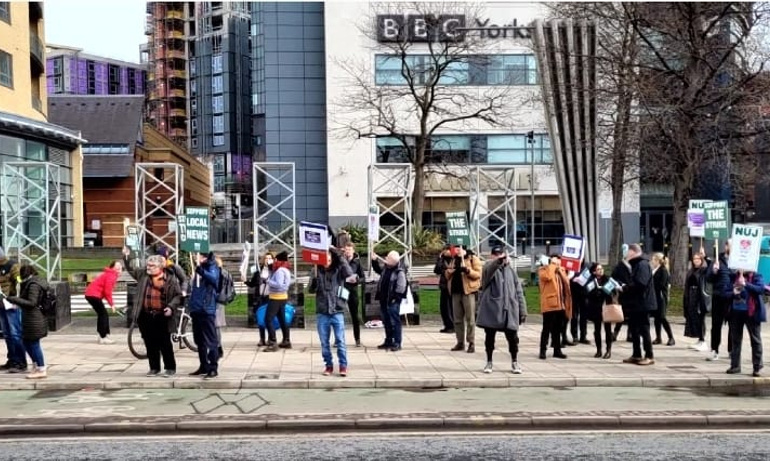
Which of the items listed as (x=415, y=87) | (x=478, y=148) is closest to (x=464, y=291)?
(x=415, y=87)

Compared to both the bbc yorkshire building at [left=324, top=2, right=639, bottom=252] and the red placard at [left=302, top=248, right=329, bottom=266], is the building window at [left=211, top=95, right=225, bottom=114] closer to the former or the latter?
the bbc yorkshire building at [left=324, top=2, right=639, bottom=252]

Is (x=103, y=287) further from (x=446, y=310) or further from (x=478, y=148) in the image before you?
(x=478, y=148)

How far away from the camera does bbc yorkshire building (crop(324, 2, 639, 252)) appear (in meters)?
47.9

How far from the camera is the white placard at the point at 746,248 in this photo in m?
10.9

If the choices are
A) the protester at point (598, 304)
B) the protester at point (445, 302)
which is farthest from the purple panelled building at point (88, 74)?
the protester at point (598, 304)

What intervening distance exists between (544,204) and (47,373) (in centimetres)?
4184

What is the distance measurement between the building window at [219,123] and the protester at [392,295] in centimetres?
8888

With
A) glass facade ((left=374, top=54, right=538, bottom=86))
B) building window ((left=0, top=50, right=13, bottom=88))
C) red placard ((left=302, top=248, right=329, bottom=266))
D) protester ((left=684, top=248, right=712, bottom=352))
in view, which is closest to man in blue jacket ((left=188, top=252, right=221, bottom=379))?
red placard ((left=302, top=248, right=329, bottom=266))

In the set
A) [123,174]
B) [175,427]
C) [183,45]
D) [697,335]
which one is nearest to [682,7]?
[697,335]

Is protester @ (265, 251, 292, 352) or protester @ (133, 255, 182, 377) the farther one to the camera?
protester @ (265, 251, 292, 352)

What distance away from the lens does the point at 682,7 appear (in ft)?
73.4

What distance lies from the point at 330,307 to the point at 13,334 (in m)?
4.50

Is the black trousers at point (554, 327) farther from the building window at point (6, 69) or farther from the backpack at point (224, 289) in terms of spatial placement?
the building window at point (6, 69)

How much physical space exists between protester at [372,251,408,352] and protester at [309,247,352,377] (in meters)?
2.13
